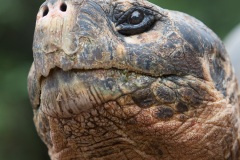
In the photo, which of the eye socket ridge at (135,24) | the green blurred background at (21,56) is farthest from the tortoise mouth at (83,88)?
the green blurred background at (21,56)

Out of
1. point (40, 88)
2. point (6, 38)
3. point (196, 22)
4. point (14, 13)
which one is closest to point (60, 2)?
point (40, 88)

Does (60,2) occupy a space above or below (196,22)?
above

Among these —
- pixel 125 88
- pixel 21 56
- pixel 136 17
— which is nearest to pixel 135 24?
pixel 136 17

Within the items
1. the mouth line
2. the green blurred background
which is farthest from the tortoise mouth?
the green blurred background

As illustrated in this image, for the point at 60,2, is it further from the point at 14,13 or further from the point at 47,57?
the point at 14,13

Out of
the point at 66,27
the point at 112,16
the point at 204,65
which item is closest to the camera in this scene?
the point at 66,27

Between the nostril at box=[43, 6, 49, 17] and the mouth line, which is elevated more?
the nostril at box=[43, 6, 49, 17]

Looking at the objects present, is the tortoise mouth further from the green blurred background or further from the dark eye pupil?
the green blurred background
